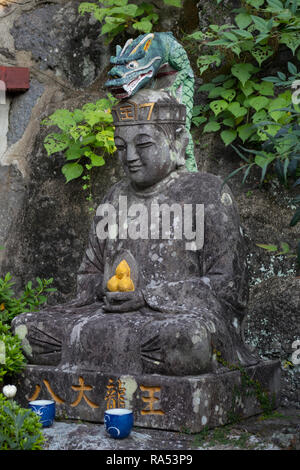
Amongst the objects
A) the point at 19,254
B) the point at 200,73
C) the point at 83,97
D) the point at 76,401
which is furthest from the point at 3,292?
the point at 200,73

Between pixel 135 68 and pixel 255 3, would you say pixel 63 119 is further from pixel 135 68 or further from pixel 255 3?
pixel 255 3

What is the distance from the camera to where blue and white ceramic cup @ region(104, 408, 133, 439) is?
3.47m

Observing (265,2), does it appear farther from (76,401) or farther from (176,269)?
(76,401)

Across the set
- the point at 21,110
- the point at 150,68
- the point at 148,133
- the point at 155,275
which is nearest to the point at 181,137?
the point at 148,133

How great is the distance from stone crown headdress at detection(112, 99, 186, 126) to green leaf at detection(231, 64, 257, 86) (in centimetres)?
111

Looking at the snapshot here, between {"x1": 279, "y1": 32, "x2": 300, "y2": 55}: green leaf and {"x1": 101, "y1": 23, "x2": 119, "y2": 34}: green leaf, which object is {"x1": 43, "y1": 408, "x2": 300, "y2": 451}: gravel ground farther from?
{"x1": 101, "y1": 23, "x2": 119, "y2": 34}: green leaf

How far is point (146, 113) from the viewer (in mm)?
4387

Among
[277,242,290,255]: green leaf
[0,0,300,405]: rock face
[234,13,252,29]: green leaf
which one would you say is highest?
[234,13,252,29]: green leaf

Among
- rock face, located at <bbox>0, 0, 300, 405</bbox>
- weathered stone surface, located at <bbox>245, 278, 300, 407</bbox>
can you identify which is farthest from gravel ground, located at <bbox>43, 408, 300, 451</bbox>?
rock face, located at <bbox>0, 0, 300, 405</bbox>

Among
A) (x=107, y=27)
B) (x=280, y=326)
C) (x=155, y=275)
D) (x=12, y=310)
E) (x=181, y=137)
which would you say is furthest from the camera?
(x=107, y=27)

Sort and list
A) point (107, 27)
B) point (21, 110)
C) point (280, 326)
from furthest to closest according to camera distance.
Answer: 1. point (21, 110)
2. point (107, 27)
3. point (280, 326)

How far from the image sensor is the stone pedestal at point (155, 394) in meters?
3.65

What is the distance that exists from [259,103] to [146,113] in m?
1.27
